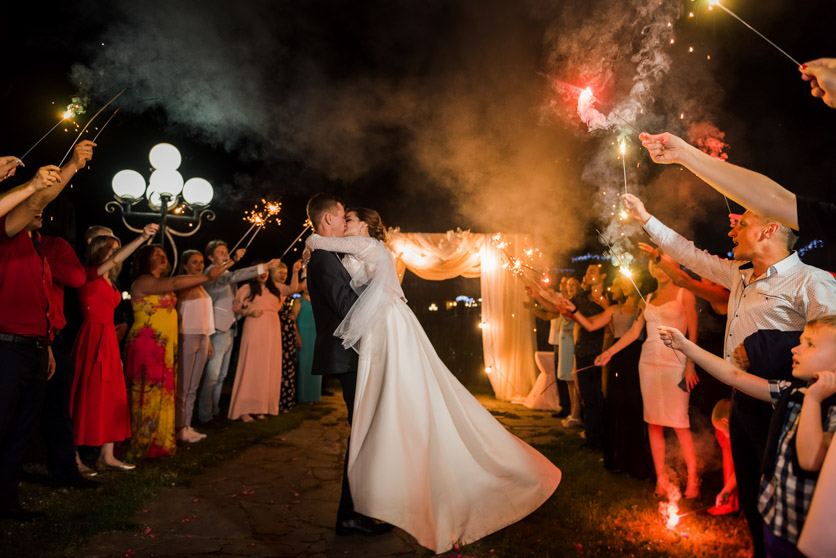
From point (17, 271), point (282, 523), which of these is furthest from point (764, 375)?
point (17, 271)

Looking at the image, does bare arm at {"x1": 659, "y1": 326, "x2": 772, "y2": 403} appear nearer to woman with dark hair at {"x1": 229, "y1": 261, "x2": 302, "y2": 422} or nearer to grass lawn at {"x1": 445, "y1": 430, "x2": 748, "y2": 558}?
grass lawn at {"x1": 445, "y1": 430, "x2": 748, "y2": 558}

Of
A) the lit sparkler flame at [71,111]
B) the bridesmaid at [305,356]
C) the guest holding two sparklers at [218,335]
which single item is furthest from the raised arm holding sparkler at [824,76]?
the bridesmaid at [305,356]

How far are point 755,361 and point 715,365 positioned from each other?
37 cm

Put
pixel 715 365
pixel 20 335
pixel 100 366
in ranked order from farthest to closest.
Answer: pixel 100 366
pixel 20 335
pixel 715 365

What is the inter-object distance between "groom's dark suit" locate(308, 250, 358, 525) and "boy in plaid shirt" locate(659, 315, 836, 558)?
2425 mm

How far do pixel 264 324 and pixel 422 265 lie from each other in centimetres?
497

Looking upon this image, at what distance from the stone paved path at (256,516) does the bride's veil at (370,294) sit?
1.35 metres

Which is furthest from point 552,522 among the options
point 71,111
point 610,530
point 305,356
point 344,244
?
point 305,356

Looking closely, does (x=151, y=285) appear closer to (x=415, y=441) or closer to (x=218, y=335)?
(x=218, y=335)

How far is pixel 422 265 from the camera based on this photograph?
1197cm

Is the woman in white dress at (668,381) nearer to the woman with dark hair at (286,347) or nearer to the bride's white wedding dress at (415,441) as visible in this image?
the bride's white wedding dress at (415,441)

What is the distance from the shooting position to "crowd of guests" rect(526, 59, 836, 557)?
Result: 1.91 m

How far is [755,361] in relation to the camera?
2.72 m

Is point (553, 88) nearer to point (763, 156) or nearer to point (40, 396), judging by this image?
point (763, 156)
